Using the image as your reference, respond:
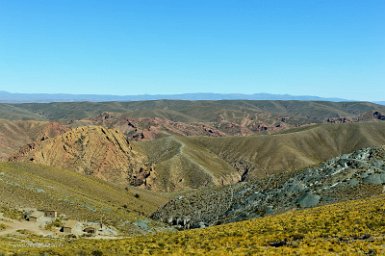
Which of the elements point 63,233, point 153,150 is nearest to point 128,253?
point 63,233

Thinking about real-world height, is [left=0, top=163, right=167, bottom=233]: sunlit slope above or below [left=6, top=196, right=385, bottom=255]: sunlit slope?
below

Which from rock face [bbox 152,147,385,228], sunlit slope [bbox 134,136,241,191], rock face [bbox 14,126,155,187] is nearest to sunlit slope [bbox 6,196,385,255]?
rock face [bbox 152,147,385,228]

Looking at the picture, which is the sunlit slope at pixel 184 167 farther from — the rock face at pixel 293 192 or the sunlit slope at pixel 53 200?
the rock face at pixel 293 192

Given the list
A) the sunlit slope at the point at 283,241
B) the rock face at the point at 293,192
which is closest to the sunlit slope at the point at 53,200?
the rock face at the point at 293,192

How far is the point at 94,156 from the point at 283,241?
400 feet

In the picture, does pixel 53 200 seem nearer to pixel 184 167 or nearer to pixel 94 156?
pixel 94 156

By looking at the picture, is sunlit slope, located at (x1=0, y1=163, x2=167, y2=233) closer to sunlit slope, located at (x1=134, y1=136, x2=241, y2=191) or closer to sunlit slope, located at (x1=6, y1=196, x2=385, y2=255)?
sunlit slope, located at (x1=6, y1=196, x2=385, y2=255)

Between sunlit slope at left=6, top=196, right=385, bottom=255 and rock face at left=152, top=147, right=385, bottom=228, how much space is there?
19269mm

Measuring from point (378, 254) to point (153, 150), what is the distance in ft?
Answer: 569

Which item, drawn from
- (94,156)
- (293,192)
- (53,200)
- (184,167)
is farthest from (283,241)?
(184,167)

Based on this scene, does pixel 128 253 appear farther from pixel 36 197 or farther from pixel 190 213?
pixel 190 213

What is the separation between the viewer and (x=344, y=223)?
101 ft

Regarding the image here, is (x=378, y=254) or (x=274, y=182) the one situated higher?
(x=378, y=254)

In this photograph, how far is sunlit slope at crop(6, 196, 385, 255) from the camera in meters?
24.5
